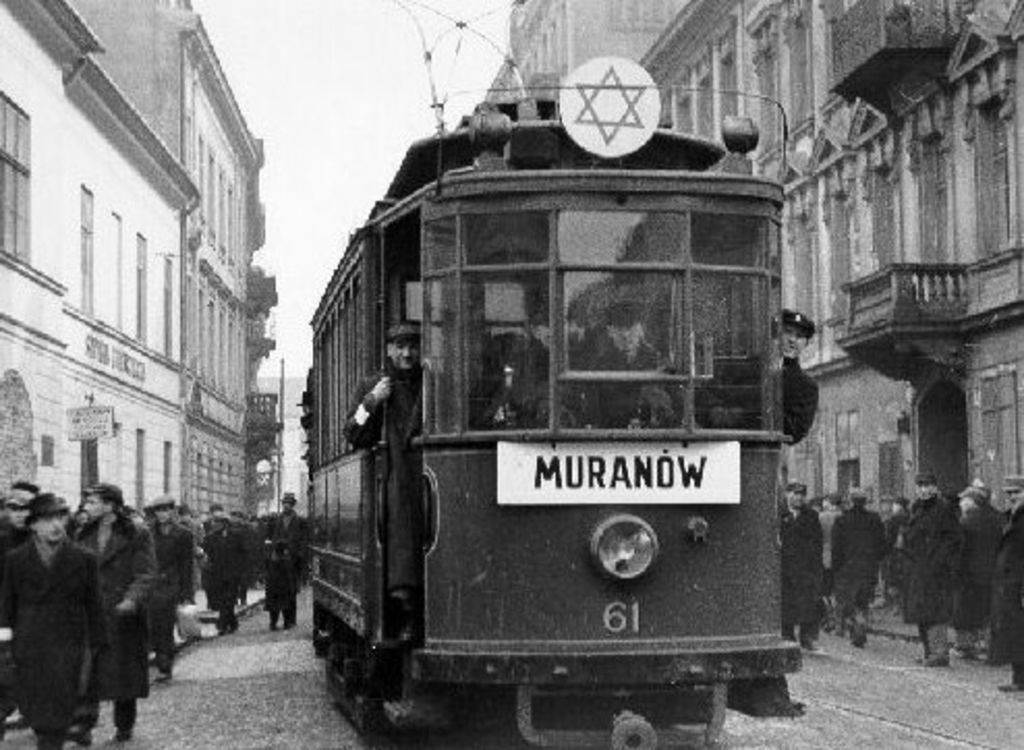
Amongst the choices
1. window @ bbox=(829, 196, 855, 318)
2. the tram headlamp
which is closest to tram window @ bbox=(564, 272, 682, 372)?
the tram headlamp

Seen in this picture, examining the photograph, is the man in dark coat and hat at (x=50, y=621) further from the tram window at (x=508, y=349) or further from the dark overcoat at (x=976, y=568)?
the dark overcoat at (x=976, y=568)

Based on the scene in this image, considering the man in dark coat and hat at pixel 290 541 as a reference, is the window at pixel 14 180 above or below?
above

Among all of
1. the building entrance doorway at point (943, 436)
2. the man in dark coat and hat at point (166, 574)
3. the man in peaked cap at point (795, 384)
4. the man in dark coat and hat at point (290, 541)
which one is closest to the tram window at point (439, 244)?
the man in peaked cap at point (795, 384)

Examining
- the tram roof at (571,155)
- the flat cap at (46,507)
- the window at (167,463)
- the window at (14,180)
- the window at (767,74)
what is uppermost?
the window at (767,74)

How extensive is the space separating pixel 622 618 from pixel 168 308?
29.3 metres

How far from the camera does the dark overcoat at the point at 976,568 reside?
19031 millimetres

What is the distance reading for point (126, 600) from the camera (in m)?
12.4

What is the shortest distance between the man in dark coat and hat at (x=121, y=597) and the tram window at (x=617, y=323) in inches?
163

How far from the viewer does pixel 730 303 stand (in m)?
9.66

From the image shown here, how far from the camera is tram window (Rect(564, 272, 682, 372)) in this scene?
948cm

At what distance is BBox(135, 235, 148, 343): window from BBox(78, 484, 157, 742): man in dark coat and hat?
812 inches

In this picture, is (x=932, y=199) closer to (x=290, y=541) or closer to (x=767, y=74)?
(x=767, y=74)

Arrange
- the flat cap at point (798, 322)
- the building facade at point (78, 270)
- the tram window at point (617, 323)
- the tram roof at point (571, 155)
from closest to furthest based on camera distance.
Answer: the tram window at point (617, 323) < the flat cap at point (798, 322) < the tram roof at point (571, 155) < the building facade at point (78, 270)

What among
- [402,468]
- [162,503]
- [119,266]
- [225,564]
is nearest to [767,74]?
[119,266]
